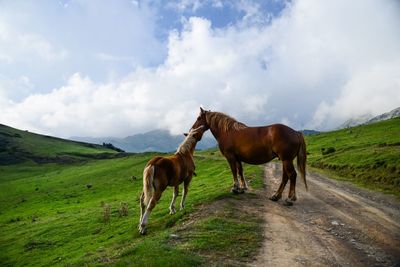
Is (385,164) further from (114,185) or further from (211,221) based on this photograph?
(114,185)

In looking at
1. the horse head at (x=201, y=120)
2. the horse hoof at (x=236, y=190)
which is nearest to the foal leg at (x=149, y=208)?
the horse hoof at (x=236, y=190)

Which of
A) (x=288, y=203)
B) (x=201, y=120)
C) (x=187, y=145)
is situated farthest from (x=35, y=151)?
(x=288, y=203)

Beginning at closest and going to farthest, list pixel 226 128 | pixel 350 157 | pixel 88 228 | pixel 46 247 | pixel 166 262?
pixel 166 262, pixel 226 128, pixel 46 247, pixel 88 228, pixel 350 157

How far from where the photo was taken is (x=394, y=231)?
12.0m

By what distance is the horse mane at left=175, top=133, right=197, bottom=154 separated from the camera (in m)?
15.9

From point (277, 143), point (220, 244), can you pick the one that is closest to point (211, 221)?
point (220, 244)

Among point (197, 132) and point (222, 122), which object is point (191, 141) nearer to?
point (197, 132)

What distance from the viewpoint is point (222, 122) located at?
1741 cm

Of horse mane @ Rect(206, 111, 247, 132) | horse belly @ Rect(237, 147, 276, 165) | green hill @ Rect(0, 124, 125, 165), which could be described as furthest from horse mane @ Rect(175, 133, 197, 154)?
green hill @ Rect(0, 124, 125, 165)

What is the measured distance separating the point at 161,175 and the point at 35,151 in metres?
136

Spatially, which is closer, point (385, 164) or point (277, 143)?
point (277, 143)

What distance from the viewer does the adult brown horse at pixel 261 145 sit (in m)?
15.4

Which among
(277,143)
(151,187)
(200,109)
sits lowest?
(151,187)

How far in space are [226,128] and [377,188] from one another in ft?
41.4
